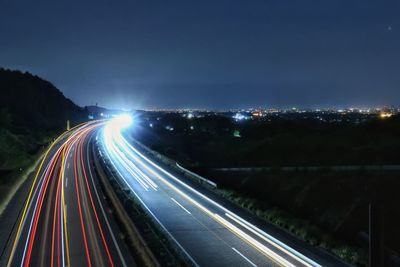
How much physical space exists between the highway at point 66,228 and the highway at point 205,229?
3018mm

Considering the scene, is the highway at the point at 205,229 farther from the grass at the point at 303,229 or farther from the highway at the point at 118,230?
the grass at the point at 303,229

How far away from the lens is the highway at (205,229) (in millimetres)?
20766

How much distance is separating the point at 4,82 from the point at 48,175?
395 feet

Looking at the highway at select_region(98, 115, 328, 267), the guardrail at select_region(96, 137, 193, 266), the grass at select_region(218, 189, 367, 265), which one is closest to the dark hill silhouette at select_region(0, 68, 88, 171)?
the highway at select_region(98, 115, 328, 267)

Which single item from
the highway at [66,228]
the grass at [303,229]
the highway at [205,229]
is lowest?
the highway at [66,228]

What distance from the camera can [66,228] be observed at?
89.6 feet

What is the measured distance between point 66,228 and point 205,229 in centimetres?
798

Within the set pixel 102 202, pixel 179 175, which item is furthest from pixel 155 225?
pixel 179 175

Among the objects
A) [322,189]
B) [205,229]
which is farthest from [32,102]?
[205,229]

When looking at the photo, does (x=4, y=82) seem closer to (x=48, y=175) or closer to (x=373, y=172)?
(x=48, y=175)

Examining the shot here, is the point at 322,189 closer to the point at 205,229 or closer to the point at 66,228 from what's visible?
the point at 205,229

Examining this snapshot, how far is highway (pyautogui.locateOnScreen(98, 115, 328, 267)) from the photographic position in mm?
20766

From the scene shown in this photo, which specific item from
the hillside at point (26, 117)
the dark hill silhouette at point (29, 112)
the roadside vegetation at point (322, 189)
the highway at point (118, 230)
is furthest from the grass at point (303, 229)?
the dark hill silhouette at point (29, 112)

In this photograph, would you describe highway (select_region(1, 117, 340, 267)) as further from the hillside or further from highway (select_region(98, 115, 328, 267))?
the hillside
